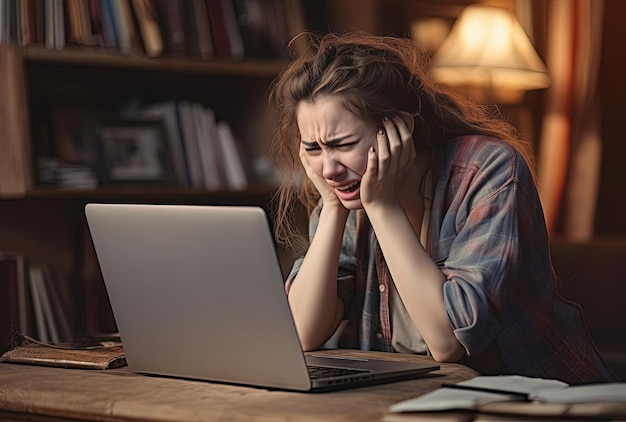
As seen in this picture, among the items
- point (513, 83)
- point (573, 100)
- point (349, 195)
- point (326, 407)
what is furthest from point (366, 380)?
point (573, 100)

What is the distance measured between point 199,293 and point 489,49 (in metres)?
2.49

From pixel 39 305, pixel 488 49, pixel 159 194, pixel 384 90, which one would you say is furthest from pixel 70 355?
pixel 488 49

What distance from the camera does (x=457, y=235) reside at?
6.11 feet

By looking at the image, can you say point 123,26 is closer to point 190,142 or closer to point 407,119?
point 190,142

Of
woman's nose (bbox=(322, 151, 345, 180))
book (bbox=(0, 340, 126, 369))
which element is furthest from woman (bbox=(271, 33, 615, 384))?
book (bbox=(0, 340, 126, 369))

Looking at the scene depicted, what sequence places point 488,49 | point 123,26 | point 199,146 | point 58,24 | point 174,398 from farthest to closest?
point 488,49, point 199,146, point 123,26, point 58,24, point 174,398

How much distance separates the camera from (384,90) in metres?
1.94

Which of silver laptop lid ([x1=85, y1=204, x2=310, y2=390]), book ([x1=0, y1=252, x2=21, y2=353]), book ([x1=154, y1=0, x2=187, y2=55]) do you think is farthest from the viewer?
book ([x1=154, y1=0, x2=187, y2=55])

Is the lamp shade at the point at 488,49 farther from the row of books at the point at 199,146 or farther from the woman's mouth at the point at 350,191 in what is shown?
the woman's mouth at the point at 350,191

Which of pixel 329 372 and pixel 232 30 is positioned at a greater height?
pixel 232 30

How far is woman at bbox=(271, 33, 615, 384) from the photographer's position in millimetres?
1745

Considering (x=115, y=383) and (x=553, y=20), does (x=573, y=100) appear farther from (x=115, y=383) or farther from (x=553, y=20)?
(x=115, y=383)

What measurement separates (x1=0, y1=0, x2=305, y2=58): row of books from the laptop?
1.44 m

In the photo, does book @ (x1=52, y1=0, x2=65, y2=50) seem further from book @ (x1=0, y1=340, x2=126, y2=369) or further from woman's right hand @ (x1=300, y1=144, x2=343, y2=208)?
book @ (x1=0, y1=340, x2=126, y2=369)
